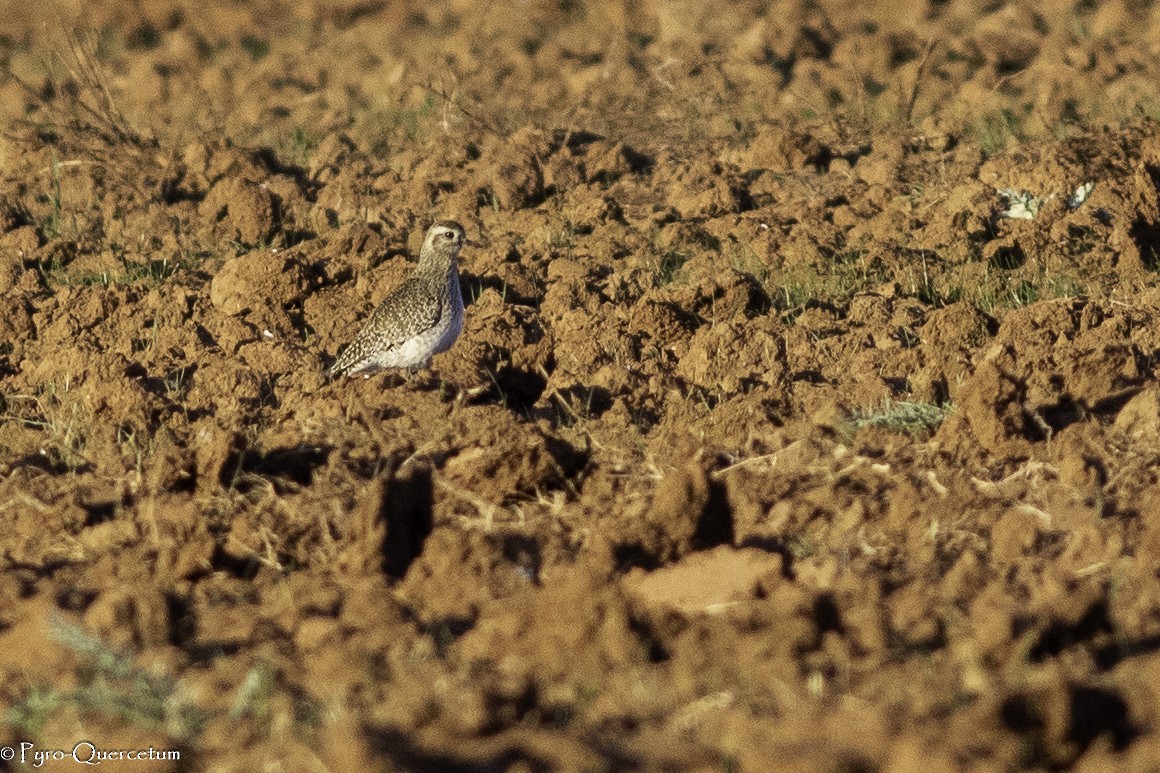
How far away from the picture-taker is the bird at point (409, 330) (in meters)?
9.40

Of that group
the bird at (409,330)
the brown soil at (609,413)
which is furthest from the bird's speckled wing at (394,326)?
the brown soil at (609,413)

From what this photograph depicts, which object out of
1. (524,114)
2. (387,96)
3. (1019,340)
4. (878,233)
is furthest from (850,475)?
(387,96)

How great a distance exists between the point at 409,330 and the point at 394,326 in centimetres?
11

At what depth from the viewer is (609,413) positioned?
8.54 metres

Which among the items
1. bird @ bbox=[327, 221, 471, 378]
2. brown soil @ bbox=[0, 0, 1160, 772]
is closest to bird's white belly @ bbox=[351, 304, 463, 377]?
bird @ bbox=[327, 221, 471, 378]

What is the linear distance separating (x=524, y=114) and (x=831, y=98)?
2302 millimetres

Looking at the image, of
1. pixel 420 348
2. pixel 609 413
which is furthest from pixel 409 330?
pixel 609 413

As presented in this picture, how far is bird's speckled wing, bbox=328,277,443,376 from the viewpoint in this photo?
9.42 metres

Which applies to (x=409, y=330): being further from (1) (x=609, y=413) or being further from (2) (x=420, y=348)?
(1) (x=609, y=413)

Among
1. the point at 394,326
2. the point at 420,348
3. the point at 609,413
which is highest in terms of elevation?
the point at 394,326

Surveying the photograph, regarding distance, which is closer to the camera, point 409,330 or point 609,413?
point 609,413

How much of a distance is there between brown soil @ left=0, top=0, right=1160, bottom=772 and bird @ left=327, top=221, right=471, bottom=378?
0.18m

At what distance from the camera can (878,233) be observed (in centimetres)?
1132

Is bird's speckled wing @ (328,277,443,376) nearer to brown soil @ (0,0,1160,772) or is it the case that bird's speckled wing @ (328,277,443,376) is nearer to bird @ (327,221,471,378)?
bird @ (327,221,471,378)
